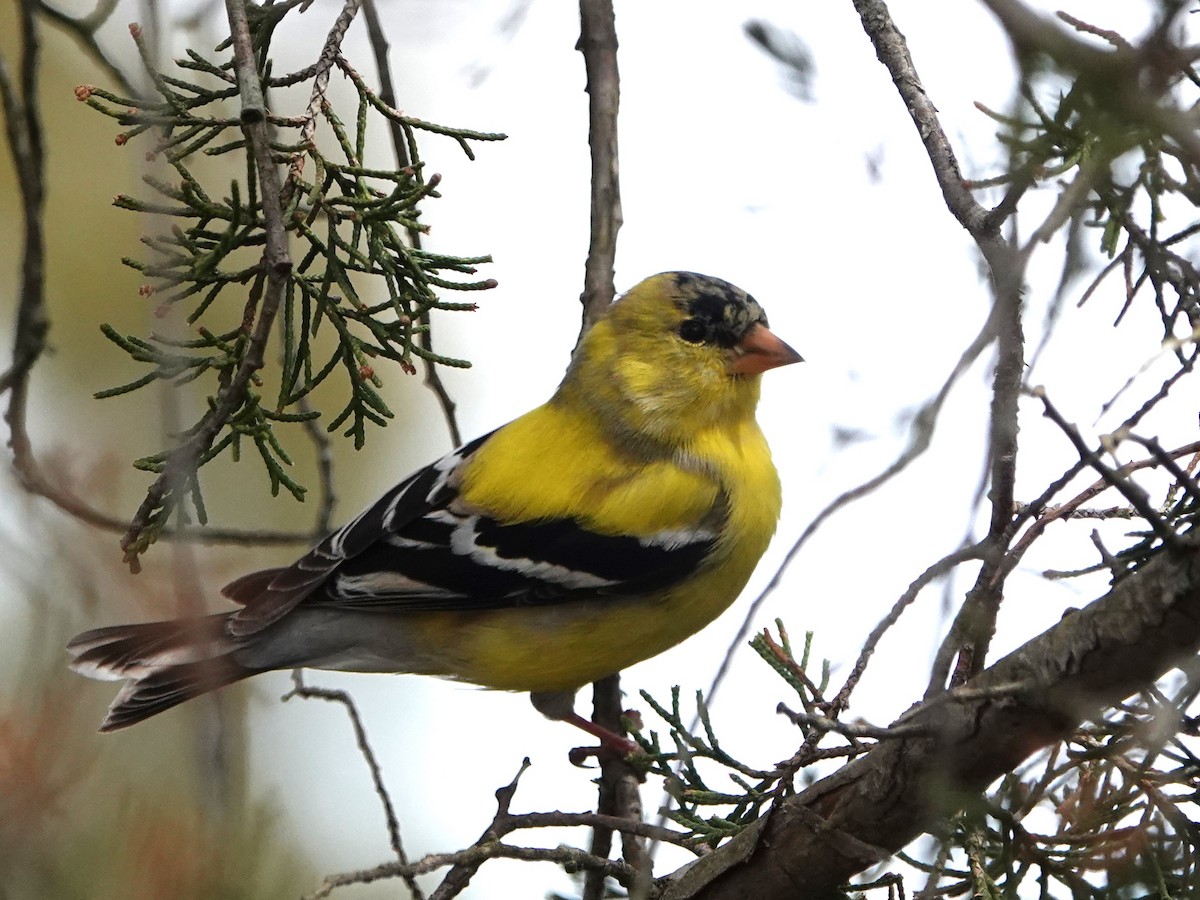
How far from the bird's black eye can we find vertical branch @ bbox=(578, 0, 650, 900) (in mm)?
315

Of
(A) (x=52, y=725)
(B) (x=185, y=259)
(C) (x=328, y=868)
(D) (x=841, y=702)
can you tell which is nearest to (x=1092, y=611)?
(D) (x=841, y=702)

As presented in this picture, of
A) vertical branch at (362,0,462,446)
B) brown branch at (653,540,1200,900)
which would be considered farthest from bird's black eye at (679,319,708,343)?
brown branch at (653,540,1200,900)

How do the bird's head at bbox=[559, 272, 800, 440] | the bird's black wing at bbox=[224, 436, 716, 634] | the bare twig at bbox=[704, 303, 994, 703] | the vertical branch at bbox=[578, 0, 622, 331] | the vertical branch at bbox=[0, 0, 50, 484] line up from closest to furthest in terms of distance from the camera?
the bare twig at bbox=[704, 303, 994, 703] → the vertical branch at bbox=[0, 0, 50, 484] → the bird's black wing at bbox=[224, 436, 716, 634] → the vertical branch at bbox=[578, 0, 622, 331] → the bird's head at bbox=[559, 272, 800, 440]

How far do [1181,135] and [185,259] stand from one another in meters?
1.83

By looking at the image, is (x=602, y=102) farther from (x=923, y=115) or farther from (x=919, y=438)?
(x=919, y=438)

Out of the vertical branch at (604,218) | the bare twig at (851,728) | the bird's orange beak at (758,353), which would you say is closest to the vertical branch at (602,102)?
the vertical branch at (604,218)

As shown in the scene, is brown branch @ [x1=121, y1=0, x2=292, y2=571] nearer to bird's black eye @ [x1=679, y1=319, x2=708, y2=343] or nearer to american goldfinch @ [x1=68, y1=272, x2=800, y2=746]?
american goldfinch @ [x1=68, y1=272, x2=800, y2=746]

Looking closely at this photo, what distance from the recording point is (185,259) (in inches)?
93.3

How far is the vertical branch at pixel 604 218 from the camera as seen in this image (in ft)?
11.7

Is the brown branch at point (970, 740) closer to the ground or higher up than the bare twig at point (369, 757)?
closer to the ground

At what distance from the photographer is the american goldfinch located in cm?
357

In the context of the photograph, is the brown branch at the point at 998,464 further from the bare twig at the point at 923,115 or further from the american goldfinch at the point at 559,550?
the american goldfinch at the point at 559,550

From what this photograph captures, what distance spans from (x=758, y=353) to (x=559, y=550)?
883 millimetres

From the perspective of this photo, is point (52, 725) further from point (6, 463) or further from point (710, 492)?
point (710, 492)
